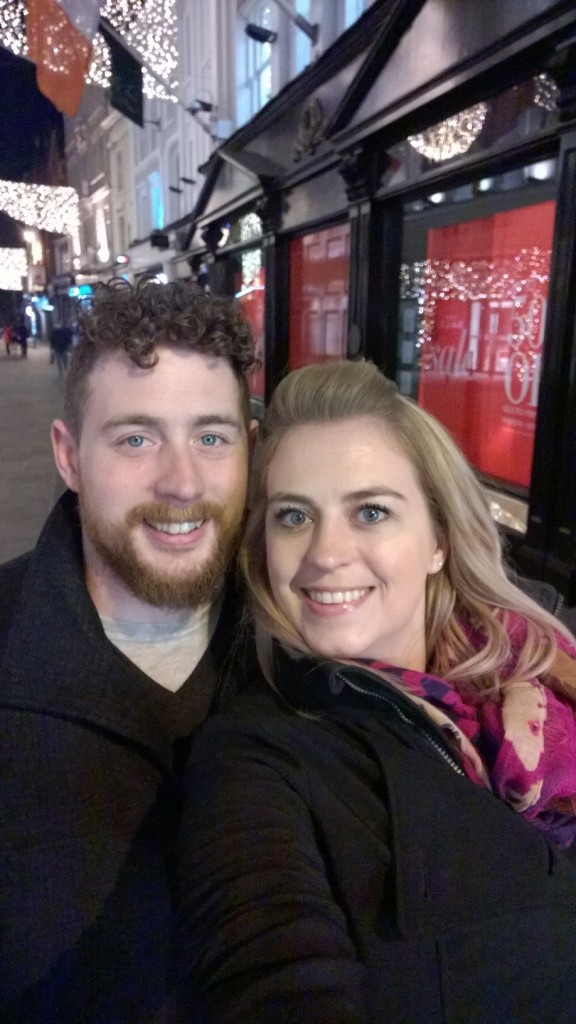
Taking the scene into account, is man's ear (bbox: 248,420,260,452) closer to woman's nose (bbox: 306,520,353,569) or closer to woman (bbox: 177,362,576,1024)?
woman (bbox: 177,362,576,1024)

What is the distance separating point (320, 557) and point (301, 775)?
463 millimetres

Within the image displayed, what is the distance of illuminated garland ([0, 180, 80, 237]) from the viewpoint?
61.1ft

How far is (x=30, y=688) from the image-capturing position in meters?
1.35

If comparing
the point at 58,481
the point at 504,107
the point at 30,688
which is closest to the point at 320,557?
the point at 30,688

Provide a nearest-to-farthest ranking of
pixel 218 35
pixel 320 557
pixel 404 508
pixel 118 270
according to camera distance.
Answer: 1. pixel 320 557
2. pixel 404 508
3. pixel 218 35
4. pixel 118 270

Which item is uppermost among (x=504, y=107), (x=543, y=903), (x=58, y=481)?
(x=504, y=107)

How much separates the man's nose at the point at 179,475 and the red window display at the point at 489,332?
3.76 meters

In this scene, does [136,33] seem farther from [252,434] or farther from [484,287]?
[252,434]

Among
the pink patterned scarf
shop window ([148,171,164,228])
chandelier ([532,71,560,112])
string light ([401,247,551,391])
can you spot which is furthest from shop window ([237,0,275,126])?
the pink patterned scarf

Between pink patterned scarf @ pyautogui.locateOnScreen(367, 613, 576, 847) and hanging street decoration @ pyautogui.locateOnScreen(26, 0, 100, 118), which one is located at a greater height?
hanging street decoration @ pyautogui.locateOnScreen(26, 0, 100, 118)

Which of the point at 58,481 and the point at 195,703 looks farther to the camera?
the point at 58,481

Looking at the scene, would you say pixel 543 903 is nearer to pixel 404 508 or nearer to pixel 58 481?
pixel 404 508

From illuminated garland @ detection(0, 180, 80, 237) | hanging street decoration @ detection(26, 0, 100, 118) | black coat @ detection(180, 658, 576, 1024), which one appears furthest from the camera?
illuminated garland @ detection(0, 180, 80, 237)

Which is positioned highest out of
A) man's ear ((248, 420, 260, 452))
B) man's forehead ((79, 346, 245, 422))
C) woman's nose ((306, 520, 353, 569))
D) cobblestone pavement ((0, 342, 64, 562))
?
man's forehead ((79, 346, 245, 422))
